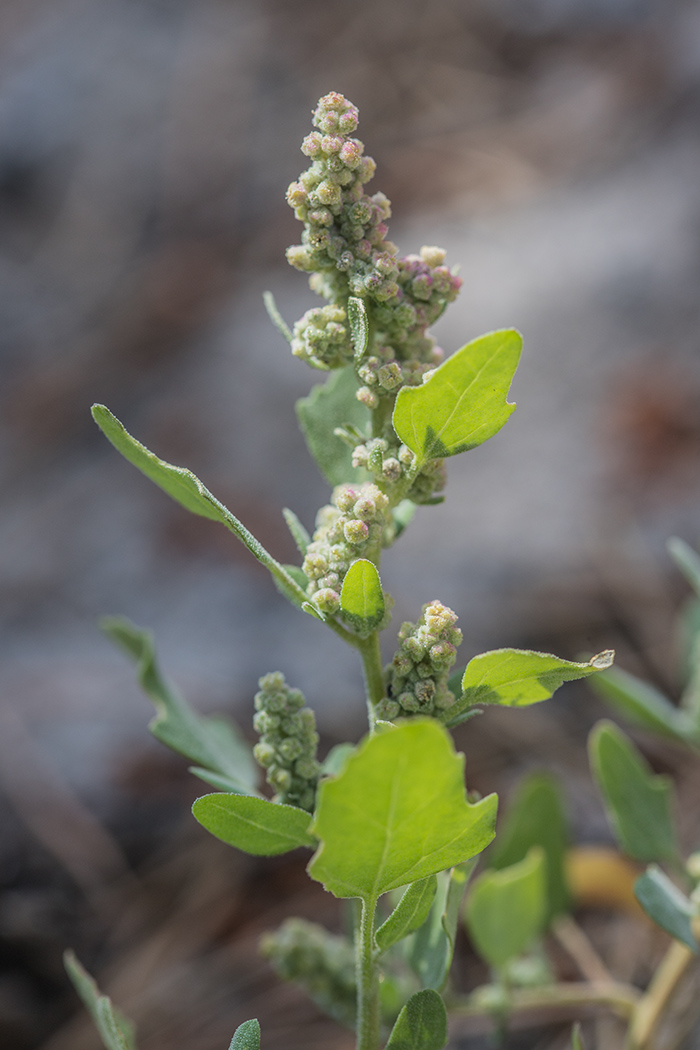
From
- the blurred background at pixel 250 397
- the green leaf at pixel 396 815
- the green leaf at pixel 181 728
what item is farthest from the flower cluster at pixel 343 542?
the blurred background at pixel 250 397

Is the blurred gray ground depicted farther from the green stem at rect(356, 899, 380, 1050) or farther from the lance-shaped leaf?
the lance-shaped leaf

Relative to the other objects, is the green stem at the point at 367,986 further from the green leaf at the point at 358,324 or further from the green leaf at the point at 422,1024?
the green leaf at the point at 358,324

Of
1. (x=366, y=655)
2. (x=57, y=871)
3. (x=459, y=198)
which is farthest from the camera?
(x=459, y=198)

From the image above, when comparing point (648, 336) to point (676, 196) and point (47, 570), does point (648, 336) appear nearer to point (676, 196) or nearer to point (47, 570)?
point (676, 196)

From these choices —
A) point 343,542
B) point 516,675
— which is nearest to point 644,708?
point 516,675

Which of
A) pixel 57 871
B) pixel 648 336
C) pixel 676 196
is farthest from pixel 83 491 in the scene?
pixel 676 196

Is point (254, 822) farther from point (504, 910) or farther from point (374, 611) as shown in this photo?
point (504, 910)
